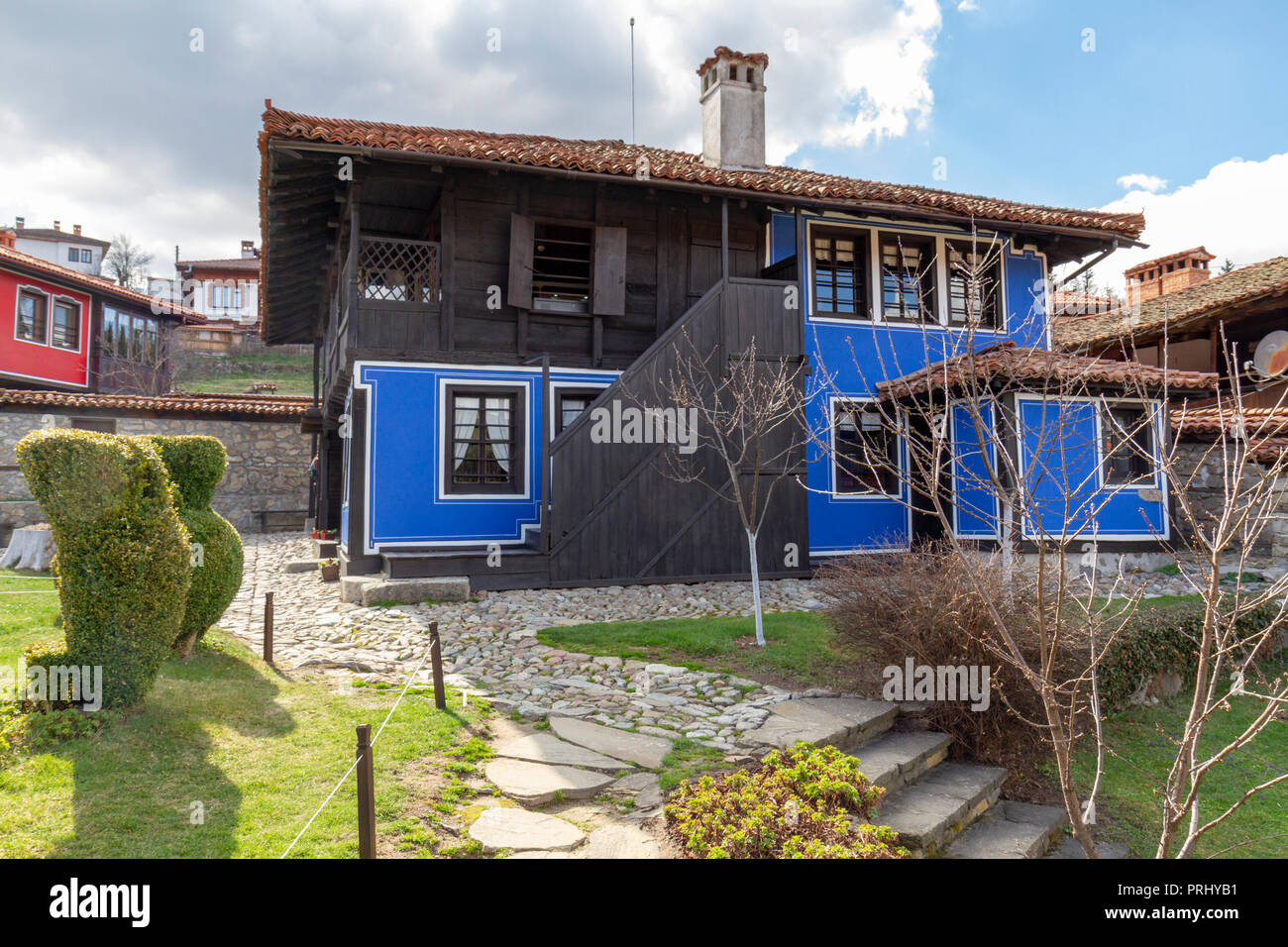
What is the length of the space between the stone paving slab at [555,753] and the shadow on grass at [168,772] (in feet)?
4.49

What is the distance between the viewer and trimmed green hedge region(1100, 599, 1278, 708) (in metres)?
6.65

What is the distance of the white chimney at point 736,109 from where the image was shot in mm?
13492

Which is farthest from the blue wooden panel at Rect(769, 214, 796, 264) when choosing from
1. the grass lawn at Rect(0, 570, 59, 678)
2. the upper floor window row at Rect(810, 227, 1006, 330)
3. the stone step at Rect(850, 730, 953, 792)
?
the grass lawn at Rect(0, 570, 59, 678)

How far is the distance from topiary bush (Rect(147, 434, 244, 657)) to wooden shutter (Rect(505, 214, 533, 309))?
5411 millimetres

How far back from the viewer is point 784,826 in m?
3.61

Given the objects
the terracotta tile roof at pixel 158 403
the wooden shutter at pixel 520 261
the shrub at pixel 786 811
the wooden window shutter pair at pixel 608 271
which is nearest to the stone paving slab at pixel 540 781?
the shrub at pixel 786 811

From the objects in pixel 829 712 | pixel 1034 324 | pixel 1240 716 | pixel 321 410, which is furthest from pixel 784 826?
pixel 321 410

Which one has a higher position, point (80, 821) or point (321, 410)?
point (321, 410)

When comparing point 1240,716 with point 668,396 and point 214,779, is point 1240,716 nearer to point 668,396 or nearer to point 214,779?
point 668,396

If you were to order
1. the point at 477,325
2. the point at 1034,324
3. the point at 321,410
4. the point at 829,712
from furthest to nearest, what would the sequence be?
the point at 321,410
the point at 1034,324
the point at 477,325
the point at 829,712

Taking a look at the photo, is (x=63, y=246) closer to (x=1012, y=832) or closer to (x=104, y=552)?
(x=104, y=552)

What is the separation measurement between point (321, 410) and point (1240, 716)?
609 inches

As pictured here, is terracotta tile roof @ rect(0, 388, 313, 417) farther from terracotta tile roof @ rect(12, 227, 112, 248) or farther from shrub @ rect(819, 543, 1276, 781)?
terracotta tile roof @ rect(12, 227, 112, 248)

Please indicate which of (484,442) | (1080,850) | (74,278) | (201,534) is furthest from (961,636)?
(74,278)
